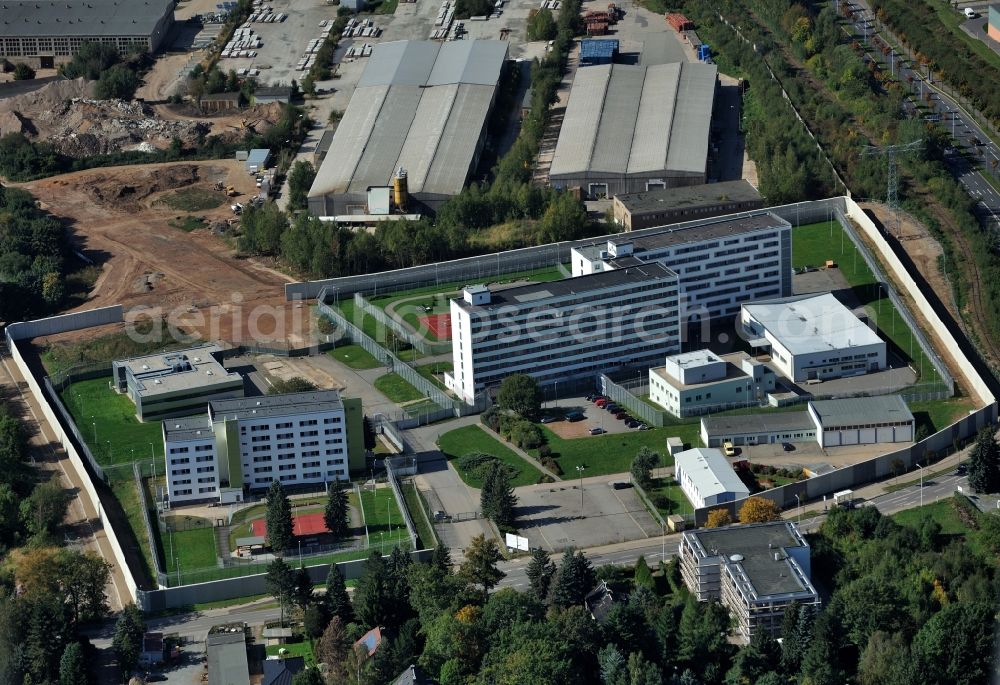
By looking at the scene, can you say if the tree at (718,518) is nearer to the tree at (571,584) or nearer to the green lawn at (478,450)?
the tree at (571,584)

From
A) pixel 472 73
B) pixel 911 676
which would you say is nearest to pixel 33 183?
pixel 472 73

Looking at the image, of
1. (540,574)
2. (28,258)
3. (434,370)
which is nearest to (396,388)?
(434,370)

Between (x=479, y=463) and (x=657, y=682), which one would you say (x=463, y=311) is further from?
(x=657, y=682)

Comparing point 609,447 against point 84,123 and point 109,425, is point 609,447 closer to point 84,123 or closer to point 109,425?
point 109,425

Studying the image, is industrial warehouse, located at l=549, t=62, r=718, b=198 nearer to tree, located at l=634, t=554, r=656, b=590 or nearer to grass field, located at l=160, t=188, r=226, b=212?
grass field, located at l=160, t=188, r=226, b=212

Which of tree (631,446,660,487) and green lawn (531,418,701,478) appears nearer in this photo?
tree (631,446,660,487)

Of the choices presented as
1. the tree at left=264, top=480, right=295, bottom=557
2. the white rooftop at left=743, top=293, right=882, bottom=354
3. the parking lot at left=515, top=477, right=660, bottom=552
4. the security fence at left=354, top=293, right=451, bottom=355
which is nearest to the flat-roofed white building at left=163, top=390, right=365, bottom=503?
the tree at left=264, top=480, right=295, bottom=557
